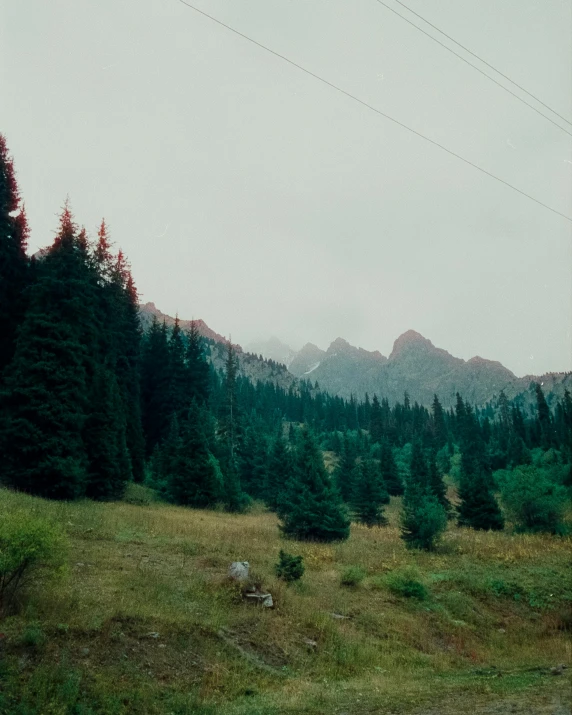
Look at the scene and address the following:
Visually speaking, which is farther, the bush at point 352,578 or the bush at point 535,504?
the bush at point 535,504

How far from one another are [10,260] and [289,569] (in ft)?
90.5

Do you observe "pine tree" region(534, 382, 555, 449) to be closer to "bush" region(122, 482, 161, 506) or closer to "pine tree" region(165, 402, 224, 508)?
"pine tree" region(165, 402, 224, 508)

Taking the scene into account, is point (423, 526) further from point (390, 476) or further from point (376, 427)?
point (376, 427)

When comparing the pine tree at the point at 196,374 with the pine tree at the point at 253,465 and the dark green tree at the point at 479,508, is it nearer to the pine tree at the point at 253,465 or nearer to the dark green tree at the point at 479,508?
the pine tree at the point at 253,465

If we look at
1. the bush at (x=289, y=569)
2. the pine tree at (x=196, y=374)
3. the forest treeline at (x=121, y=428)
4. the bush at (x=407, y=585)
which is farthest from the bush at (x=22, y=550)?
the pine tree at (x=196, y=374)

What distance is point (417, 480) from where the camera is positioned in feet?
204

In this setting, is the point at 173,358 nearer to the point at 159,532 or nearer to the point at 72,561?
the point at 159,532

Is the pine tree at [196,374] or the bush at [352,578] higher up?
the pine tree at [196,374]

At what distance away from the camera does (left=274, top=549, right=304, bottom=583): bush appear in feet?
52.3

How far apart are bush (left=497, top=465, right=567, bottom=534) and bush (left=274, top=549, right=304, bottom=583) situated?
1029 inches

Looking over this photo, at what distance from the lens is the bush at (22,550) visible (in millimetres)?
9844

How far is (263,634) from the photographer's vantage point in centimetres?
1180

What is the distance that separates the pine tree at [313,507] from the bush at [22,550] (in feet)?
58.7

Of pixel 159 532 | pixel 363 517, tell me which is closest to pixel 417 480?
pixel 363 517
